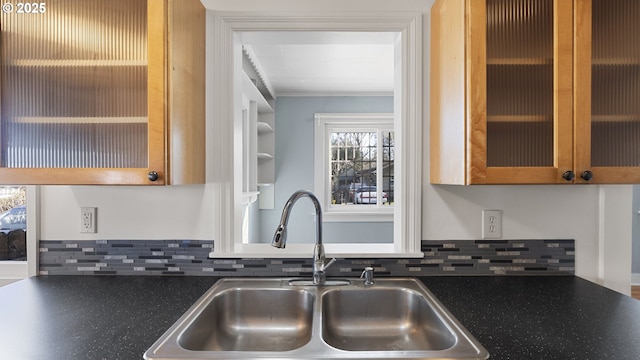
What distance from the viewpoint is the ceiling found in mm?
2799

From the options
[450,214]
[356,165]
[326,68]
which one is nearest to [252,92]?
[326,68]

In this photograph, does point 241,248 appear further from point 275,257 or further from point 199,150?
point 199,150

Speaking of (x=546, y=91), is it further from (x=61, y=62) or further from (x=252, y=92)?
(x=252, y=92)

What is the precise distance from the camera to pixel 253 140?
338 cm

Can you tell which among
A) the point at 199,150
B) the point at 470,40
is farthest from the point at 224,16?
the point at 470,40

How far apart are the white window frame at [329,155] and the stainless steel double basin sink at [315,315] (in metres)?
3.07

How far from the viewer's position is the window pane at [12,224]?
165 cm

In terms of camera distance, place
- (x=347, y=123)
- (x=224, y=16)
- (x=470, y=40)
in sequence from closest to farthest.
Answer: (x=470, y=40), (x=224, y=16), (x=347, y=123)

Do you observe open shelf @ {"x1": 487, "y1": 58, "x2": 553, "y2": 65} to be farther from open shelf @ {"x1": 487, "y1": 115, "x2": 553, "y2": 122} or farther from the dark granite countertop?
the dark granite countertop

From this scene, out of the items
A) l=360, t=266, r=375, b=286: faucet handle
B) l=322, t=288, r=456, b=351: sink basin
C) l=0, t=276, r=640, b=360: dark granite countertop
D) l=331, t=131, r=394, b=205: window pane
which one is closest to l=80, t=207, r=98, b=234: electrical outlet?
l=0, t=276, r=640, b=360: dark granite countertop

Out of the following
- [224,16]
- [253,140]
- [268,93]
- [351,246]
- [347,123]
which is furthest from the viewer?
[347,123]

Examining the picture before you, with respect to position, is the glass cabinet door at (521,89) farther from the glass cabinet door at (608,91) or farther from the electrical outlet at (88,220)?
the electrical outlet at (88,220)

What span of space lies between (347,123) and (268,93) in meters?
1.04

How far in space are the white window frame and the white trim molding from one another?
9.61ft
